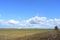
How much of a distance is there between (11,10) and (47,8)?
121cm

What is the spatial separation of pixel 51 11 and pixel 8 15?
4.74ft

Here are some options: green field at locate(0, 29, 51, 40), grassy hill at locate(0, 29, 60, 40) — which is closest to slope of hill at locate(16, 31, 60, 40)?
grassy hill at locate(0, 29, 60, 40)

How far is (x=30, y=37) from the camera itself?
4.00 m

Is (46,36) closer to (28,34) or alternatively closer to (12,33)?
(28,34)

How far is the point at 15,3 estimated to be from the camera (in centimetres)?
411

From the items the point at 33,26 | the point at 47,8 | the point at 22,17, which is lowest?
the point at 33,26

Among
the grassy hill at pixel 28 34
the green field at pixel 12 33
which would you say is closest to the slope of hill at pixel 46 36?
the grassy hill at pixel 28 34

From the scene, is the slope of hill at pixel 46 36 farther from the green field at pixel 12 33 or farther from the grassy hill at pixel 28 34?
the green field at pixel 12 33

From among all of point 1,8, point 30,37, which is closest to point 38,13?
point 30,37

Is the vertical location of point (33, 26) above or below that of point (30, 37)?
above

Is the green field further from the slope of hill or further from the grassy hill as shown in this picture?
the slope of hill

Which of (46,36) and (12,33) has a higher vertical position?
(12,33)

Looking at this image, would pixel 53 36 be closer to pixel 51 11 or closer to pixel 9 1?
pixel 51 11

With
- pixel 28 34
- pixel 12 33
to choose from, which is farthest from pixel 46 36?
pixel 12 33
